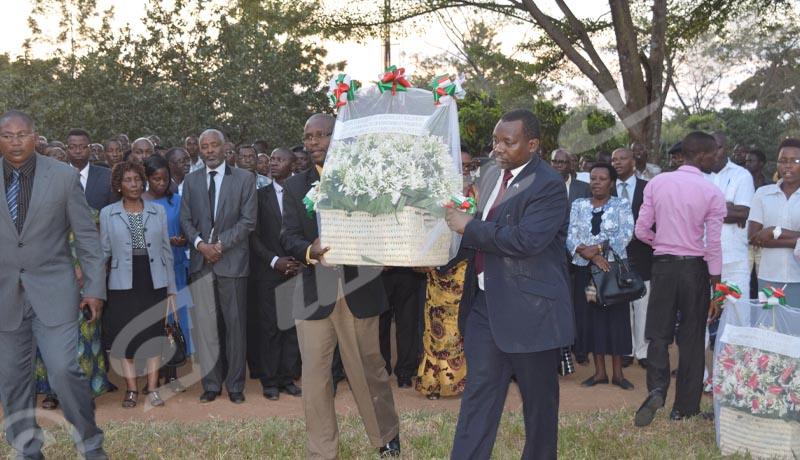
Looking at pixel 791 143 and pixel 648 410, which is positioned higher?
pixel 791 143

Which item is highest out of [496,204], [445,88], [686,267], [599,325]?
[445,88]

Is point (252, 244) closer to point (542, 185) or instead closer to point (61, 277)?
point (61, 277)

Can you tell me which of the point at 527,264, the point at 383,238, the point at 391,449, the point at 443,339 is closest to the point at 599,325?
the point at 443,339

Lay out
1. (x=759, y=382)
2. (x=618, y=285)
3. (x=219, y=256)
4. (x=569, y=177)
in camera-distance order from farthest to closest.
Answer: (x=569, y=177) < (x=618, y=285) < (x=219, y=256) < (x=759, y=382)

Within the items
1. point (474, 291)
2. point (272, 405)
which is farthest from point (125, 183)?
point (474, 291)

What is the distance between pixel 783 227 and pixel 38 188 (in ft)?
19.0

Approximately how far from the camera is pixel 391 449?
546 cm

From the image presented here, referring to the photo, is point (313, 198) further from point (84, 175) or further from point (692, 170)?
point (84, 175)

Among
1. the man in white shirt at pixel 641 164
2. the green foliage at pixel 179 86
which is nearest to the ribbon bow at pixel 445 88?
the man in white shirt at pixel 641 164

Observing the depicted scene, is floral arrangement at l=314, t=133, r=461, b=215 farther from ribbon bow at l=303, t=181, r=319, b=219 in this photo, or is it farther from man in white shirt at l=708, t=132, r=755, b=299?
man in white shirt at l=708, t=132, r=755, b=299

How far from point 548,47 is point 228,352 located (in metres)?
12.5

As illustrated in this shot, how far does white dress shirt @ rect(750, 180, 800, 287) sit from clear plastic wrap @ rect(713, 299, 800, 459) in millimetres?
1120

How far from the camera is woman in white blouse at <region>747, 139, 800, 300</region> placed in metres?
6.54

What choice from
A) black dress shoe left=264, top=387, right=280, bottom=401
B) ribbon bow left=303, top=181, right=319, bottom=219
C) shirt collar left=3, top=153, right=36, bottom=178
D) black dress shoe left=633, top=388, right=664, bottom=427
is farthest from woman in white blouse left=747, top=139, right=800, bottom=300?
shirt collar left=3, top=153, right=36, bottom=178
